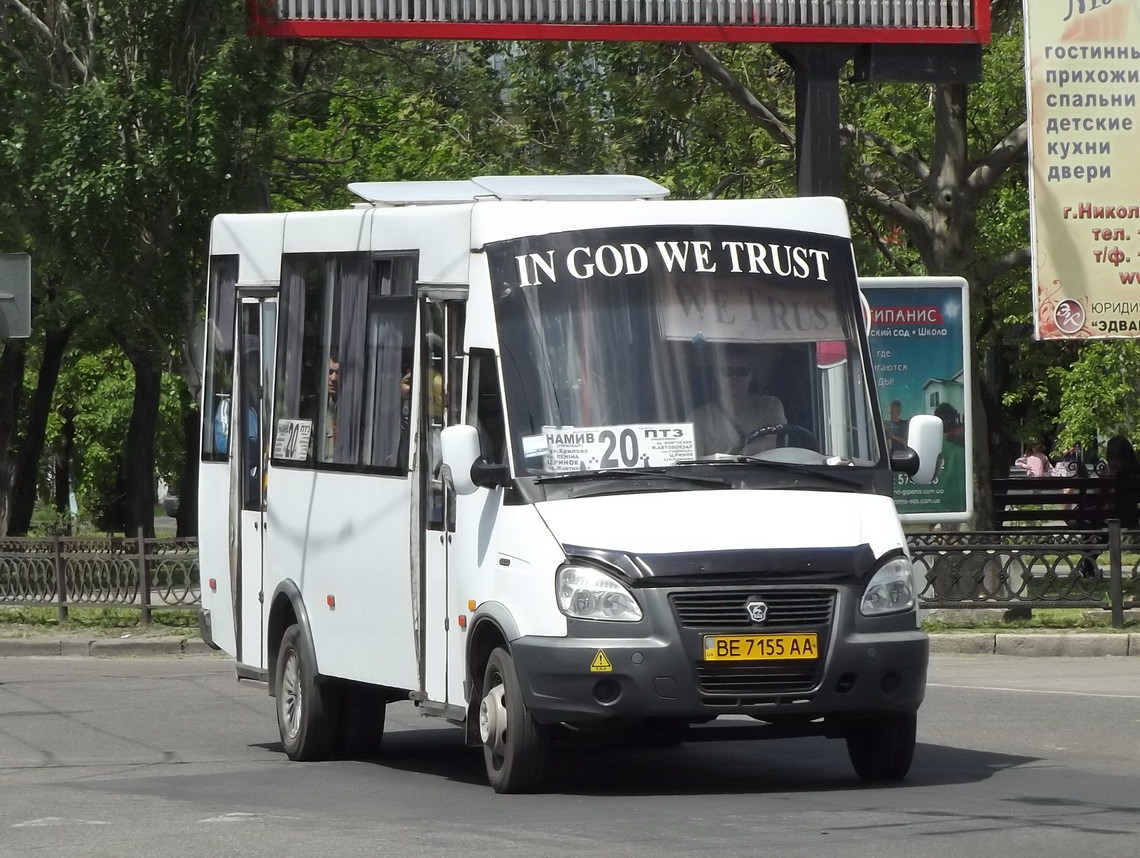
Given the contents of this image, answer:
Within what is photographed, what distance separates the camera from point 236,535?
12.6 m

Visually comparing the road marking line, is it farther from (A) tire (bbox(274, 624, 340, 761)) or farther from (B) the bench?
(B) the bench

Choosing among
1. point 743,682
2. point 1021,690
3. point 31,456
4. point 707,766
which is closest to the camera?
point 743,682

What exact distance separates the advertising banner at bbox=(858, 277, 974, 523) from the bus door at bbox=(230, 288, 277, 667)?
27.1ft

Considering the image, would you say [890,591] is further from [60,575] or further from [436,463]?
[60,575]

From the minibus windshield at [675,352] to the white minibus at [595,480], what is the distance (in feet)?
0.04

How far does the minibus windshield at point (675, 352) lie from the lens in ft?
31.7

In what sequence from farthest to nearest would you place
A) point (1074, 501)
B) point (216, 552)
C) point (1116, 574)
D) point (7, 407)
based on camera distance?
1. point (7, 407)
2. point (1074, 501)
3. point (1116, 574)
4. point (216, 552)

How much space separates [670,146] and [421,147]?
10.7 ft

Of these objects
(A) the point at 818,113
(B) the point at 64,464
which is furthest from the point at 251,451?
(B) the point at 64,464

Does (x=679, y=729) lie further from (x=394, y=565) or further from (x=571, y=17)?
(x=571, y=17)

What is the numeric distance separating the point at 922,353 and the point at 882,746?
10234 mm

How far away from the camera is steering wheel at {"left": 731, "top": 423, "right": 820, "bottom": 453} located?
9727 mm

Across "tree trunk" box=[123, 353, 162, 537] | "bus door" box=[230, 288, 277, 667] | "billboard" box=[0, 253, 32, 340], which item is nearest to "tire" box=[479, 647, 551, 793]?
"bus door" box=[230, 288, 277, 667]

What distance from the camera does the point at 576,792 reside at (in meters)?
9.80
